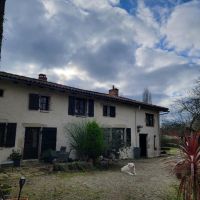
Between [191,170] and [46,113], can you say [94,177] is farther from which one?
[191,170]

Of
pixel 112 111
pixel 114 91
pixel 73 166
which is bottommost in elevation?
pixel 73 166

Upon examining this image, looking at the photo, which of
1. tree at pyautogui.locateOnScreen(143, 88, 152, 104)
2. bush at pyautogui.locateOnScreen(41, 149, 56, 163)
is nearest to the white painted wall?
bush at pyautogui.locateOnScreen(41, 149, 56, 163)

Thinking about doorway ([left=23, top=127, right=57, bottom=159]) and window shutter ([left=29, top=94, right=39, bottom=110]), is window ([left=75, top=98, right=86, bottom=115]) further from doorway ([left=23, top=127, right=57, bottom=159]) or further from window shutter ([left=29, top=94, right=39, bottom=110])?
window shutter ([left=29, top=94, right=39, bottom=110])

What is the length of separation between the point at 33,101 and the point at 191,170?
12.6 metres

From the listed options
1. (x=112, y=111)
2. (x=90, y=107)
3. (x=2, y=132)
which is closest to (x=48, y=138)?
(x=2, y=132)

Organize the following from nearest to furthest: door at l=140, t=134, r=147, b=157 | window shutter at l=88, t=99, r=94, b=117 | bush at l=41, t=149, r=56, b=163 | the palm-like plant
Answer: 1. the palm-like plant
2. bush at l=41, t=149, r=56, b=163
3. window shutter at l=88, t=99, r=94, b=117
4. door at l=140, t=134, r=147, b=157

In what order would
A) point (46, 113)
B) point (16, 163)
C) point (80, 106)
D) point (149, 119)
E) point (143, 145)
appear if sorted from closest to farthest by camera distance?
1. point (16, 163)
2. point (46, 113)
3. point (80, 106)
4. point (143, 145)
5. point (149, 119)

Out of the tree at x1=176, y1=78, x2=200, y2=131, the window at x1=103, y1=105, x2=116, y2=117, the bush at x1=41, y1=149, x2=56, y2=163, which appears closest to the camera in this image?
the bush at x1=41, y1=149, x2=56, y2=163

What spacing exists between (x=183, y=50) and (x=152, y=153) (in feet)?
50.2

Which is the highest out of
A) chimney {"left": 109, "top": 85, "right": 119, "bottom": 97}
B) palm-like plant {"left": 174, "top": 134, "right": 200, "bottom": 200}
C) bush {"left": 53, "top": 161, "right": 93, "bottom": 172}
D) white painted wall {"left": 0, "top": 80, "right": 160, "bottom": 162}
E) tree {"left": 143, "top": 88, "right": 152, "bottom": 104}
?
tree {"left": 143, "top": 88, "right": 152, "bottom": 104}

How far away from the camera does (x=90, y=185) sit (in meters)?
10.3

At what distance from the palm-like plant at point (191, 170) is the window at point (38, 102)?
12.3m

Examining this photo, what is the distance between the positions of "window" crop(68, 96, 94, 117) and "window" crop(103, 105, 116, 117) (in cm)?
159

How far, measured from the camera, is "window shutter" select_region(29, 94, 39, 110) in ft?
49.7
